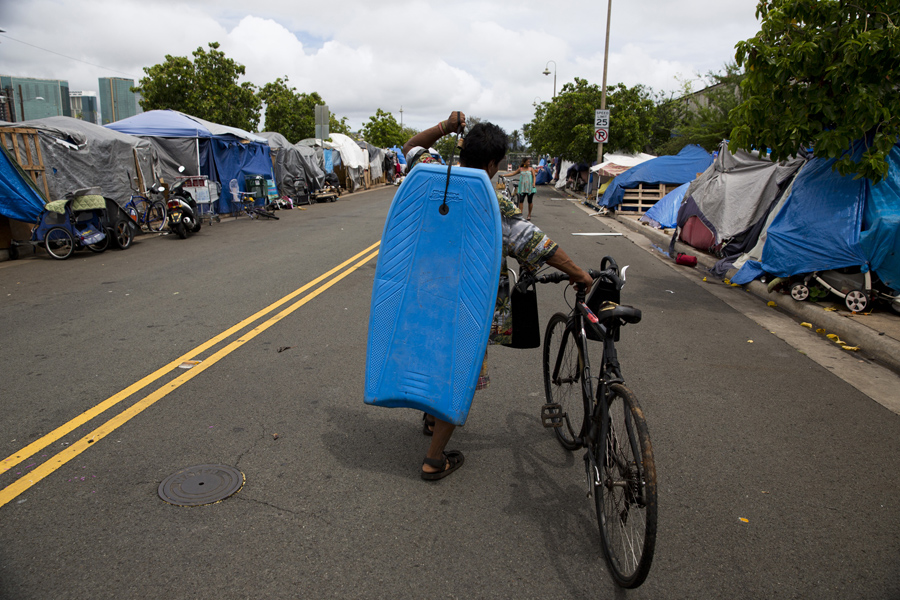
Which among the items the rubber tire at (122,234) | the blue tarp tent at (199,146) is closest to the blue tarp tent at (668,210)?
the rubber tire at (122,234)

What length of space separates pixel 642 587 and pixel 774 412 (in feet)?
8.24

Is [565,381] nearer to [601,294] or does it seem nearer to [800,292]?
[601,294]

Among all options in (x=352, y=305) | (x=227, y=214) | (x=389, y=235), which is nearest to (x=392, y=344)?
(x=389, y=235)

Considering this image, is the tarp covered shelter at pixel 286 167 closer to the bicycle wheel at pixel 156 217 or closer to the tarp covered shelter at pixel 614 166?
the bicycle wheel at pixel 156 217

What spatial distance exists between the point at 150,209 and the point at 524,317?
13.8 meters

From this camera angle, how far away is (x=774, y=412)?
4.57 meters

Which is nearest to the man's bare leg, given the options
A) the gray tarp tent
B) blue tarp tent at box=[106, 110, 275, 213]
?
blue tarp tent at box=[106, 110, 275, 213]

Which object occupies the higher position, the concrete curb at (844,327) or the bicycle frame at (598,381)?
the bicycle frame at (598,381)

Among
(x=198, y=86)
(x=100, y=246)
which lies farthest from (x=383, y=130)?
(x=100, y=246)

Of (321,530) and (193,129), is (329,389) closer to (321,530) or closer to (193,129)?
(321,530)

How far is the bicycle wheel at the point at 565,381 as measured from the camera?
3.74m

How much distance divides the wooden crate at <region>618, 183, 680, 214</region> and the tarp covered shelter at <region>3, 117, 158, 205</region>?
15.4 metres

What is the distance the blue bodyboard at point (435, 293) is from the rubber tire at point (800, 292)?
6.47m

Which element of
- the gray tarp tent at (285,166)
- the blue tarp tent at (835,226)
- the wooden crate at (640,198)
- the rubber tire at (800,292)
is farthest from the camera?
the gray tarp tent at (285,166)
